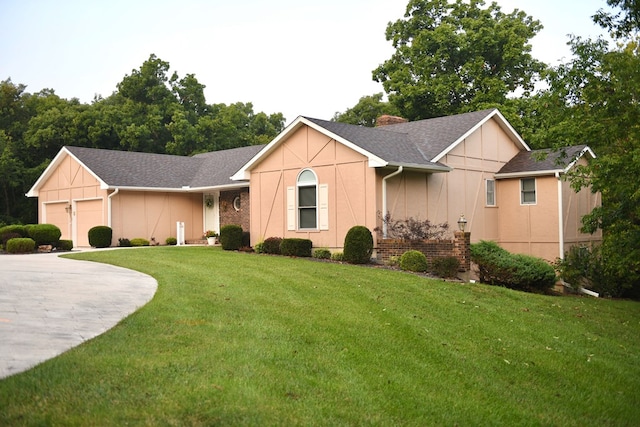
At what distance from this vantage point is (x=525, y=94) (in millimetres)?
38906

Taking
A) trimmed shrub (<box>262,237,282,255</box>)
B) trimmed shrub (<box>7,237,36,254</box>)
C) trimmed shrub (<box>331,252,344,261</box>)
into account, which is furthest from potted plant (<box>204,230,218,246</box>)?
trimmed shrub (<box>331,252,344,261</box>)

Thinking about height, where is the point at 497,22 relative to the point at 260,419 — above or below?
above

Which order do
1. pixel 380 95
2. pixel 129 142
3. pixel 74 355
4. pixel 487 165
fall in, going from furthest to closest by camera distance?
1. pixel 380 95
2. pixel 129 142
3. pixel 487 165
4. pixel 74 355

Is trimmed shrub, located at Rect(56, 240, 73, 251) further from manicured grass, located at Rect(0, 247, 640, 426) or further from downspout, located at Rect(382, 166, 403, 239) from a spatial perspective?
manicured grass, located at Rect(0, 247, 640, 426)

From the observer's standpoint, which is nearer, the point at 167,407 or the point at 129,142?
the point at 167,407

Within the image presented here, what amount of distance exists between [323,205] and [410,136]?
4.88 metres

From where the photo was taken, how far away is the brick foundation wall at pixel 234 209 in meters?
27.9

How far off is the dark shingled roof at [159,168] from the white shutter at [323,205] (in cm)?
760

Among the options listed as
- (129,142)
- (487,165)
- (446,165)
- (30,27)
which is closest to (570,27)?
(446,165)

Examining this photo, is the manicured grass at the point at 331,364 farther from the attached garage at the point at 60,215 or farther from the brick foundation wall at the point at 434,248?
the attached garage at the point at 60,215

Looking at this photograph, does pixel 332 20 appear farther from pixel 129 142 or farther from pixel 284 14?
pixel 129 142

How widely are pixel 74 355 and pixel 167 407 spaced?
191cm

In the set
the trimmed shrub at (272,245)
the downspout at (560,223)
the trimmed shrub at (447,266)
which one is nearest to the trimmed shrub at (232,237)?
the trimmed shrub at (272,245)

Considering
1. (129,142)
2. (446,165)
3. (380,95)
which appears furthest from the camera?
(380,95)
